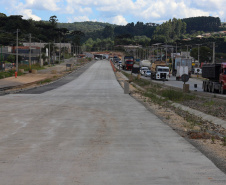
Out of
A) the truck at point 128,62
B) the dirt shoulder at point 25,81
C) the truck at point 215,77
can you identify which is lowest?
the dirt shoulder at point 25,81

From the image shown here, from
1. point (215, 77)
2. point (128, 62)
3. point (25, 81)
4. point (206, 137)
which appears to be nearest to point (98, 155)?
point (206, 137)

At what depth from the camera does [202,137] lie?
47.4ft

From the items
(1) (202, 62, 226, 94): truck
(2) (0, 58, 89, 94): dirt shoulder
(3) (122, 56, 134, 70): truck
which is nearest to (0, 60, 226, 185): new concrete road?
(1) (202, 62, 226, 94): truck

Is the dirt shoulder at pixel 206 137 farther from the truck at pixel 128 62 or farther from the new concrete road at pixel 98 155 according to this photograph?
the truck at pixel 128 62

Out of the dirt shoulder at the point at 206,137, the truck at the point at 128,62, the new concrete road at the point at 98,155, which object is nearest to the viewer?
the new concrete road at the point at 98,155

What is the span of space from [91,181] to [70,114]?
13.9 meters

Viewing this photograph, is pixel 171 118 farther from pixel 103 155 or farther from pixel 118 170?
pixel 118 170

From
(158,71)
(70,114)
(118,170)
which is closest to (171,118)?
(70,114)

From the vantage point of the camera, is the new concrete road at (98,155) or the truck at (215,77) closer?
the new concrete road at (98,155)

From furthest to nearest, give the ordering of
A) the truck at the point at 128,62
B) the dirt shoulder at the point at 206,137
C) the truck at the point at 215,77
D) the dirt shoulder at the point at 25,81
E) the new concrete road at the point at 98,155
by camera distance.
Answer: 1. the truck at the point at 128,62
2. the dirt shoulder at the point at 25,81
3. the truck at the point at 215,77
4. the dirt shoulder at the point at 206,137
5. the new concrete road at the point at 98,155

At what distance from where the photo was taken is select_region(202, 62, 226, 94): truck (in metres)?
42.0

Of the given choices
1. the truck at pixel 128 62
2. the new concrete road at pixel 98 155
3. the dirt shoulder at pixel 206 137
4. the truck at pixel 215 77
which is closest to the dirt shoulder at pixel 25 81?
the truck at pixel 215 77

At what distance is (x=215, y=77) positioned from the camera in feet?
146

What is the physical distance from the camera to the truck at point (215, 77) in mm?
41969
